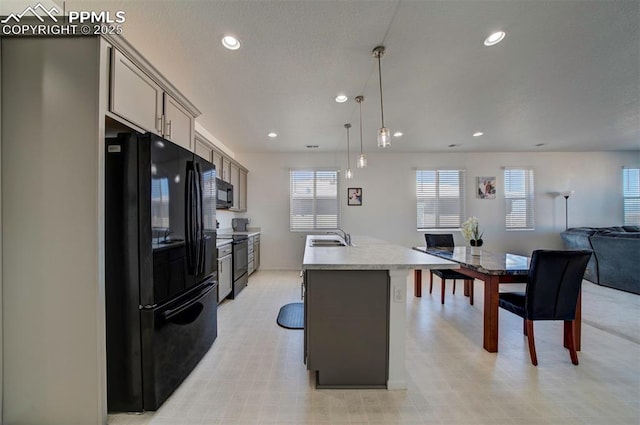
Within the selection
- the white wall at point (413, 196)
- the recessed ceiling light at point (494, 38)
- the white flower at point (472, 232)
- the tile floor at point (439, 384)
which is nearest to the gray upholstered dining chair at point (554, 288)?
the tile floor at point (439, 384)

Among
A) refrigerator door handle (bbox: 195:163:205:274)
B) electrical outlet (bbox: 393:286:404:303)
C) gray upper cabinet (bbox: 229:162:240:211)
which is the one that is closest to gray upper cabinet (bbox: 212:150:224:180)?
gray upper cabinet (bbox: 229:162:240:211)

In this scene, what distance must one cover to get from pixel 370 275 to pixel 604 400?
174 centimetres

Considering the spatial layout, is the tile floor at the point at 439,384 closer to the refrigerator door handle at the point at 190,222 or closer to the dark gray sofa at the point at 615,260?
the refrigerator door handle at the point at 190,222

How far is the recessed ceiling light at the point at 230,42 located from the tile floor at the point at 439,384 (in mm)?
2606

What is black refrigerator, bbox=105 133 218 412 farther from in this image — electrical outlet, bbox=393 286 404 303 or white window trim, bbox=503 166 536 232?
white window trim, bbox=503 166 536 232

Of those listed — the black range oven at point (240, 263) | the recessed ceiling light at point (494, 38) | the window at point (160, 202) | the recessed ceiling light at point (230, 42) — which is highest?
the recessed ceiling light at point (494, 38)

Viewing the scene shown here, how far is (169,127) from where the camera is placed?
2.08 metres

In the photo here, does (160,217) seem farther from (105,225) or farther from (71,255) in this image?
(71,255)

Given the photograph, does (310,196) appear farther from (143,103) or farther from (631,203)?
(631,203)

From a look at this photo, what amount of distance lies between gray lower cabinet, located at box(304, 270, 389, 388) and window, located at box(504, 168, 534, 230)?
5485 mm

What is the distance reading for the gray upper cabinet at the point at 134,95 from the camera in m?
1.50

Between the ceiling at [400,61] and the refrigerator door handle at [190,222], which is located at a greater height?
the ceiling at [400,61]

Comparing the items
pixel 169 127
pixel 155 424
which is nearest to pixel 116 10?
pixel 169 127

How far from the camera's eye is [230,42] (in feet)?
6.57
